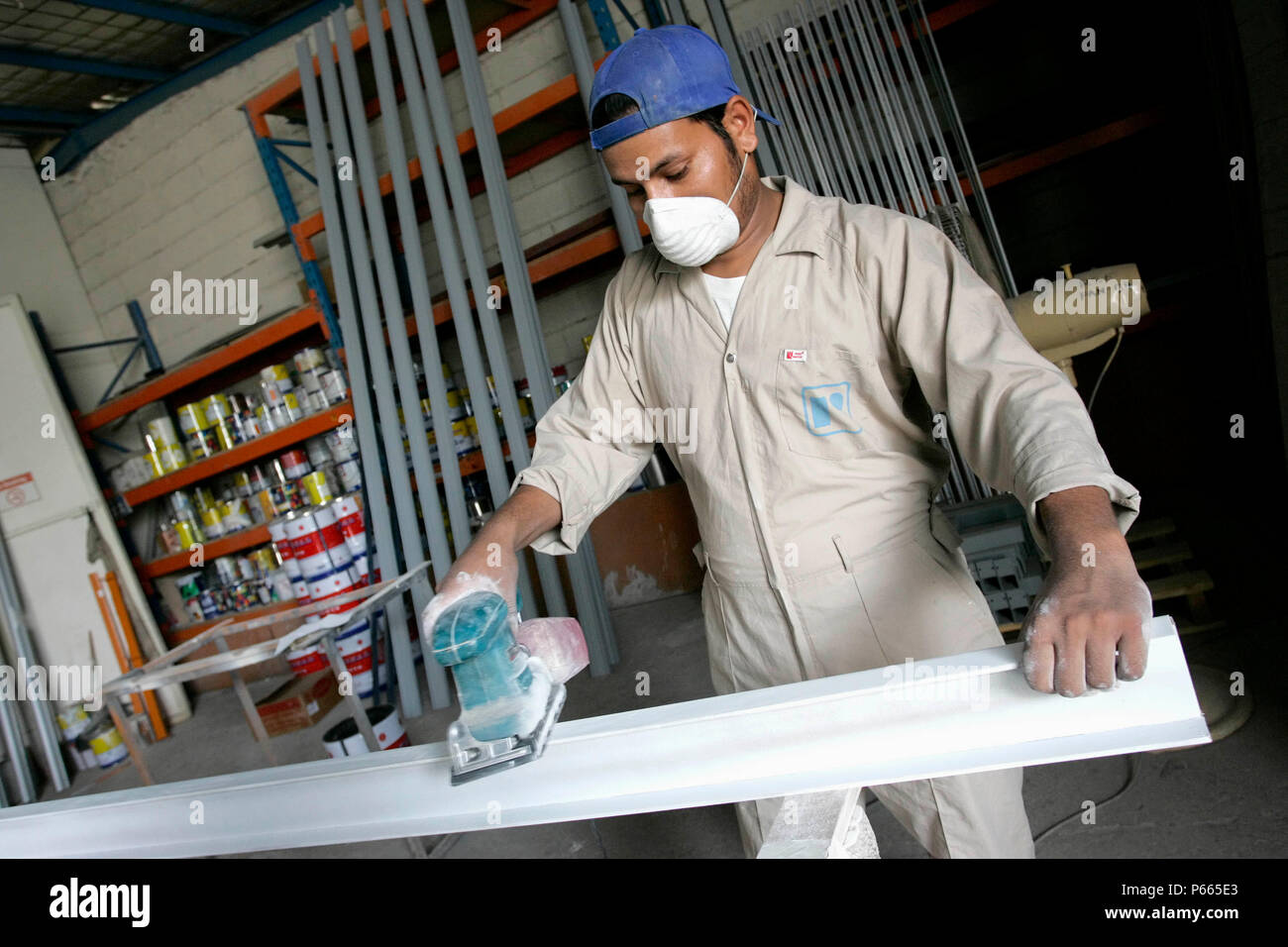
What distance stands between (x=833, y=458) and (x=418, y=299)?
267 cm

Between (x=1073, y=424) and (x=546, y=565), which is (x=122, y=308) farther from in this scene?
(x=1073, y=424)

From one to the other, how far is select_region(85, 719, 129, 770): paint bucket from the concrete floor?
4.70 feet

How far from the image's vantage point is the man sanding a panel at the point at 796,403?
1.07 metres

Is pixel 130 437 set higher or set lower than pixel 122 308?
lower

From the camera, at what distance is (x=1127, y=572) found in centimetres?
73

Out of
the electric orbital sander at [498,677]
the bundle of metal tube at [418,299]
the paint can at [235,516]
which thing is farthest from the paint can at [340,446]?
the electric orbital sander at [498,677]

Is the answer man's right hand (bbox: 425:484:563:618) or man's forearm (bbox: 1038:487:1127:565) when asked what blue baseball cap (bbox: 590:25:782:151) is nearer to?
man's right hand (bbox: 425:484:563:618)

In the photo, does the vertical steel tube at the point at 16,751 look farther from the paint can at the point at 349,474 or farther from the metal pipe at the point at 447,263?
the metal pipe at the point at 447,263

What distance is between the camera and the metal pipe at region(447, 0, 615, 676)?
3.16 meters

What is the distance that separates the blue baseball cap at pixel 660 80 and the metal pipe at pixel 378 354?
2480 millimetres

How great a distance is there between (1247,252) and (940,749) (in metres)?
2.33

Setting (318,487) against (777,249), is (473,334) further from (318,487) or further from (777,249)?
(777,249)

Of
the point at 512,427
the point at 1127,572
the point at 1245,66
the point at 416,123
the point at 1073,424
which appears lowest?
the point at 1127,572
